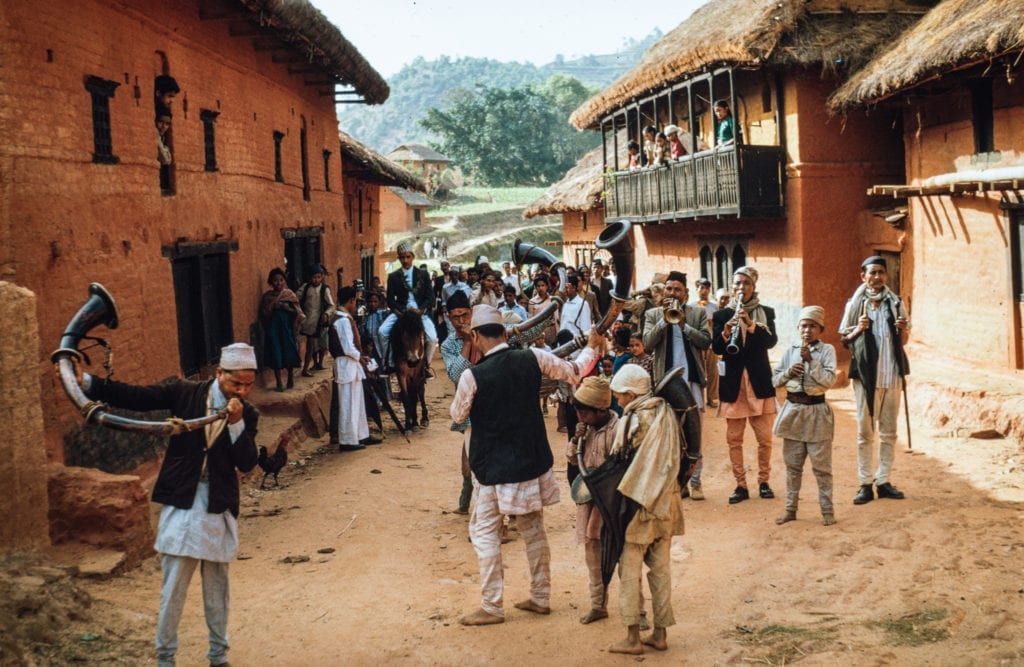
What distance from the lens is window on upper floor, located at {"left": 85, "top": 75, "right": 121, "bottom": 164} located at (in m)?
9.17

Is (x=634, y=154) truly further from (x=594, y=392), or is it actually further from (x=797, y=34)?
(x=594, y=392)

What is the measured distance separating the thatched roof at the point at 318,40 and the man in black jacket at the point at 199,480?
712 cm

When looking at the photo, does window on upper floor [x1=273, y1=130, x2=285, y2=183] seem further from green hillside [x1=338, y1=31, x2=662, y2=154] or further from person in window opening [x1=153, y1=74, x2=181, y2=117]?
green hillside [x1=338, y1=31, x2=662, y2=154]

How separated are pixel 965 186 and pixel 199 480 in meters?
10.2

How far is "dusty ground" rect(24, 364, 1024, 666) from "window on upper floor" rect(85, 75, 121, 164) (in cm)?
359

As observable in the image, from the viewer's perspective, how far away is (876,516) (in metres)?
8.44

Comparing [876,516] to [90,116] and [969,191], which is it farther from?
[90,116]

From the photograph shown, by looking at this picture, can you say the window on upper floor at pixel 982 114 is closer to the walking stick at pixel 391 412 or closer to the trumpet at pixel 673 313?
the trumpet at pixel 673 313

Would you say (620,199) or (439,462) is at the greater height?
(620,199)

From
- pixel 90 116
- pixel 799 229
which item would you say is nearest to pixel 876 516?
pixel 90 116

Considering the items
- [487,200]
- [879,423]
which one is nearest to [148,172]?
[879,423]

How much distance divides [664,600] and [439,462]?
20.6ft

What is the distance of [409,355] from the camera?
13.4 metres

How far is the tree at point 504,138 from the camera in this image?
72.2m
